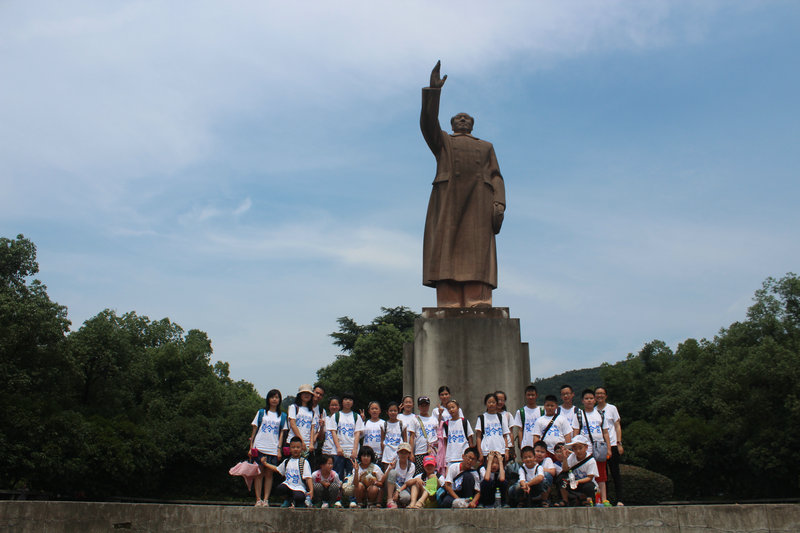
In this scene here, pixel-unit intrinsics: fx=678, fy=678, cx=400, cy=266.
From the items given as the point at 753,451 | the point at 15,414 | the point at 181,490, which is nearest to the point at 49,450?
the point at 15,414

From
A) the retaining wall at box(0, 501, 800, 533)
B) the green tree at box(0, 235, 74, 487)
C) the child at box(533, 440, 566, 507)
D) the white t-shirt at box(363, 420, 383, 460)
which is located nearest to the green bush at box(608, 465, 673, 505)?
the child at box(533, 440, 566, 507)

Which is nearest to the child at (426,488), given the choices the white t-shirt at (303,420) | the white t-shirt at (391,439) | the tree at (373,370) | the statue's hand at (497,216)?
the white t-shirt at (391,439)

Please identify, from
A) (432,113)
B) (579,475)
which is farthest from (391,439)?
(432,113)

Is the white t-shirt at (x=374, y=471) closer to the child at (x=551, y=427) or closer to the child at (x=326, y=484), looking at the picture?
the child at (x=326, y=484)

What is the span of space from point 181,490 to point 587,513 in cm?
3343

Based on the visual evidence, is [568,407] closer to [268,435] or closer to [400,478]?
[400,478]

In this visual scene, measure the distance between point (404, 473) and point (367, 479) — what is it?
0.53m

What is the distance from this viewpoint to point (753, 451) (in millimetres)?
27469

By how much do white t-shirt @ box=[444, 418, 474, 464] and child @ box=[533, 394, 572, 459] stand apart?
825mm

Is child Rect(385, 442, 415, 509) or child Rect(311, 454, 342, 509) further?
child Rect(311, 454, 342, 509)

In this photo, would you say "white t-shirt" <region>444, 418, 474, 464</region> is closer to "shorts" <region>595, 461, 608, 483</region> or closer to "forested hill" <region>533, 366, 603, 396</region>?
"shorts" <region>595, 461, 608, 483</region>

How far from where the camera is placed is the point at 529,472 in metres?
7.33

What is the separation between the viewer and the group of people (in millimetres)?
7273

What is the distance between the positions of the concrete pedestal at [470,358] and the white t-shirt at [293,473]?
10.9ft
